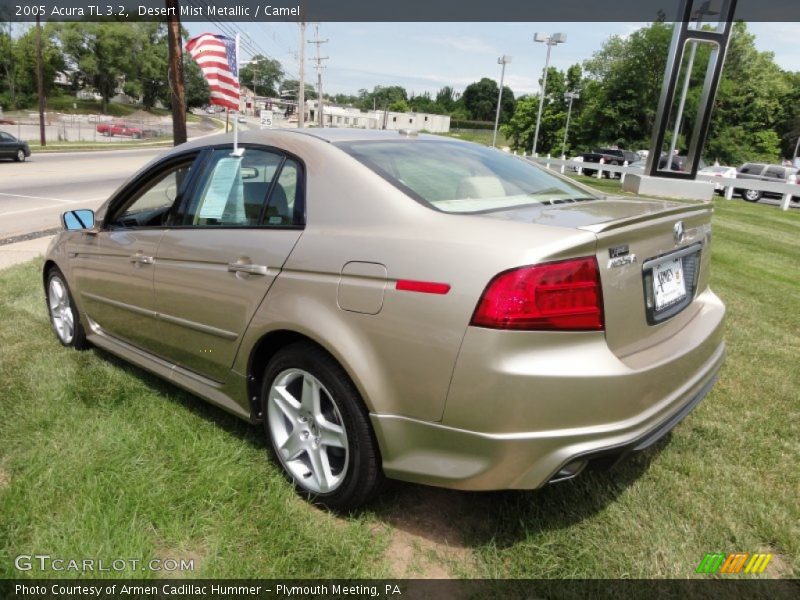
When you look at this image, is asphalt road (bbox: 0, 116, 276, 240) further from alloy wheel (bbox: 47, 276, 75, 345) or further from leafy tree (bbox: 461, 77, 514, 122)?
leafy tree (bbox: 461, 77, 514, 122)

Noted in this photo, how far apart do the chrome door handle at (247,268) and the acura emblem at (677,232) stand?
1.74 m

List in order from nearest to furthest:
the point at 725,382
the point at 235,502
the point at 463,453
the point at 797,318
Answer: the point at 463,453 < the point at 235,502 < the point at 725,382 < the point at 797,318

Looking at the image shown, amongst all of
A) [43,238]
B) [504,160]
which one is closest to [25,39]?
[43,238]

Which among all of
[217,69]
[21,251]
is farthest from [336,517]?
[21,251]

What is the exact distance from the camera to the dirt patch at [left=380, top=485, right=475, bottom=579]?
220 cm

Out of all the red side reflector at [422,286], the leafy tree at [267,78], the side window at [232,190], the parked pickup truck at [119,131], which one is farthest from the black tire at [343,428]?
the leafy tree at [267,78]

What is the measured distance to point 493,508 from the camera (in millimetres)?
2518

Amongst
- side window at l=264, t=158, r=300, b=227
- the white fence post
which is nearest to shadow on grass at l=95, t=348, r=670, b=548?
side window at l=264, t=158, r=300, b=227

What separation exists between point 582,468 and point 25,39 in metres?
109

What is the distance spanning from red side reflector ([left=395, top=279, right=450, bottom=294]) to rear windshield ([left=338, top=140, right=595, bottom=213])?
1.25 feet

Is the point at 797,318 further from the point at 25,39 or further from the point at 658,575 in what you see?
the point at 25,39

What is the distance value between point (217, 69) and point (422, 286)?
6.11 m

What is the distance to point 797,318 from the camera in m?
5.52

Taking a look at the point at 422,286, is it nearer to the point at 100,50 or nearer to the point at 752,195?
the point at 752,195
